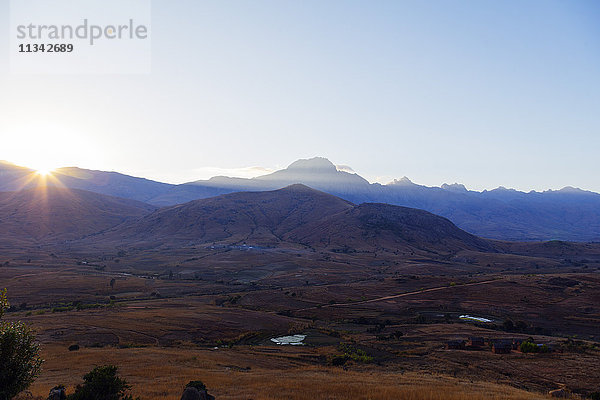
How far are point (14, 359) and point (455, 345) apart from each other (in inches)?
1760

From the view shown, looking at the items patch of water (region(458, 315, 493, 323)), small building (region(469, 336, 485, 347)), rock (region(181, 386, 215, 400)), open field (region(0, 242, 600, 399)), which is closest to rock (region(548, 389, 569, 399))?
open field (region(0, 242, 600, 399))

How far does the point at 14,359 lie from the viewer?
49.7ft

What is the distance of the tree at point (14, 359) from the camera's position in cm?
1486

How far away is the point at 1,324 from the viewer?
15695 mm

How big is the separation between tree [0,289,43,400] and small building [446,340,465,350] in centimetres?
4336

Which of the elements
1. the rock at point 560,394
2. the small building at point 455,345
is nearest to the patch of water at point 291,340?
the small building at point 455,345

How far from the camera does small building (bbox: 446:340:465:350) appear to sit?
44741mm

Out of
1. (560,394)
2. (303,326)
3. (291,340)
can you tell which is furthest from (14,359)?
(303,326)

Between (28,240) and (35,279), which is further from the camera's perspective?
(28,240)

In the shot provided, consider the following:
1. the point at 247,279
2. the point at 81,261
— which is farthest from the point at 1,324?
the point at 81,261

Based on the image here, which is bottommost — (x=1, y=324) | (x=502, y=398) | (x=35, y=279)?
(x=35, y=279)

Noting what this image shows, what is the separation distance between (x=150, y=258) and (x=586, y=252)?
225 metres

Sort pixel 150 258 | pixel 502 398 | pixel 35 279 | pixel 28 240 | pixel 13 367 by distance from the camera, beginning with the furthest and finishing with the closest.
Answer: pixel 28 240 < pixel 150 258 < pixel 35 279 < pixel 502 398 < pixel 13 367

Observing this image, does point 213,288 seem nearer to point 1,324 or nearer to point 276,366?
point 276,366
